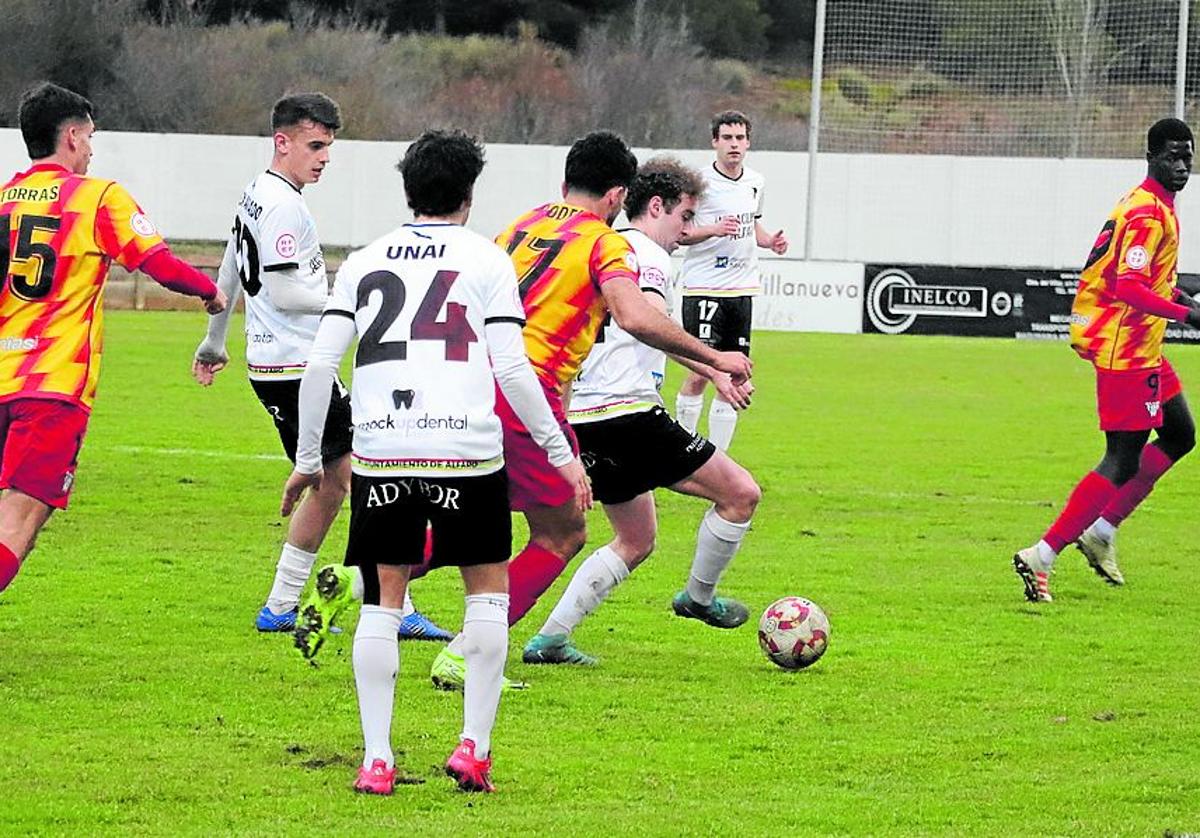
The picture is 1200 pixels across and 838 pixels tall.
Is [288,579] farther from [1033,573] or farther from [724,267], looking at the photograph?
[724,267]

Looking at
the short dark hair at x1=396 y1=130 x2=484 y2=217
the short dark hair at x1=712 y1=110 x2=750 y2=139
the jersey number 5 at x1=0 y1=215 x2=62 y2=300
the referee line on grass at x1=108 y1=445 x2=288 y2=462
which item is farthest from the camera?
the referee line on grass at x1=108 y1=445 x2=288 y2=462

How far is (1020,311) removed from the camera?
28.8 m

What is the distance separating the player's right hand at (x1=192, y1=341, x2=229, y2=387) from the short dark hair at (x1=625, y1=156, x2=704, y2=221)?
6.52 feet

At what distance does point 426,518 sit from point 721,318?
28.2 feet

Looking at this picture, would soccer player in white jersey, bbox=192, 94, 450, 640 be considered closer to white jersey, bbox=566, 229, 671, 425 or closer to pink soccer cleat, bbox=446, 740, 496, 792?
white jersey, bbox=566, 229, 671, 425

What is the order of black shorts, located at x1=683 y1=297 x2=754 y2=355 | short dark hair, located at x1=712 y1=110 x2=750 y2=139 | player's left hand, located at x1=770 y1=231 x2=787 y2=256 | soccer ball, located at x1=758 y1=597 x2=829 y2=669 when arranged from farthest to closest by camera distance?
black shorts, located at x1=683 y1=297 x2=754 y2=355 → short dark hair, located at x1=712 y1=110 x2=750 y2=139 → player's left hand, located at x1=770 y1=231 x2=787 y2=256 → soccer ball, located at x1=758 y1=597 x2=829 y2=669

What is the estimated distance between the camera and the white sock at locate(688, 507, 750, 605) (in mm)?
8141

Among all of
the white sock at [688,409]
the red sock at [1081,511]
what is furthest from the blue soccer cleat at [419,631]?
the white sock at [688,409]

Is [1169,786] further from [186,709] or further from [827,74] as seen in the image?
[827,74]

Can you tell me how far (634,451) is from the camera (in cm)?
763

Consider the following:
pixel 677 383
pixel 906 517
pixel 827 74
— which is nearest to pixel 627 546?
pixel 906 517

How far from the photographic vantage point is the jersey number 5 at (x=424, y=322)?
5559 mm

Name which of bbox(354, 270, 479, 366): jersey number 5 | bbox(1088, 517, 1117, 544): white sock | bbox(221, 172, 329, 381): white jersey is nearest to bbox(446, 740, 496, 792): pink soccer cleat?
bbox(354, 270, 479, 366): jersey number 5

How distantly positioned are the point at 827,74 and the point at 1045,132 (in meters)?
3.82
